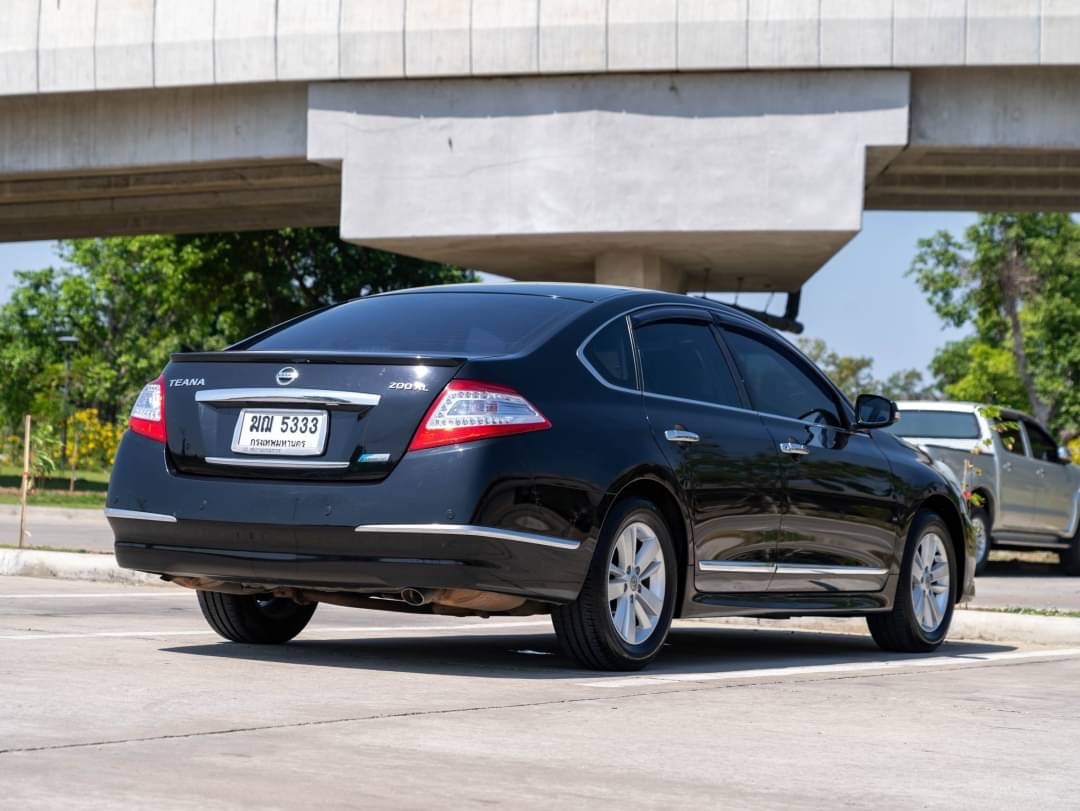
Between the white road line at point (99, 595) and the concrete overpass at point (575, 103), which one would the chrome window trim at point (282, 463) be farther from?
the concrete overpass at point (575, 103)

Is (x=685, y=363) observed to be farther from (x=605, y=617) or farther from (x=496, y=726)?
(x=496, y=726)

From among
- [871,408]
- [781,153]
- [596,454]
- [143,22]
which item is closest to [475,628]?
[871,408]

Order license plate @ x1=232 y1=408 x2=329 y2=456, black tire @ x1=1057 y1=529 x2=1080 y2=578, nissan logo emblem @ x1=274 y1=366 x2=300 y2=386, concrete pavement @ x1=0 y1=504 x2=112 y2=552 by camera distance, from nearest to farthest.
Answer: license plate @ x1=232 y1=408 x2=329 y2=456
nissan logo emblem @ x1=274 y1=366 x2=300 y2=386
concrete pavement @ x1=0 y1=504 x2=112 y2=552
black tire @ x1=1057 y1=529 x2=1080 y2=578

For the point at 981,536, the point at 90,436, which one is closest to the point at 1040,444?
the point at 981,536

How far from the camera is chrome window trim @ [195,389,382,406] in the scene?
6.73 m

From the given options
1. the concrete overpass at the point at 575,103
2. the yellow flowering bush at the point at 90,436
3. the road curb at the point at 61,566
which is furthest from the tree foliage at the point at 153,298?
the road curb at the point at 61,566

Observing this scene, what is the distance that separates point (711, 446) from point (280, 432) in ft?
6.11

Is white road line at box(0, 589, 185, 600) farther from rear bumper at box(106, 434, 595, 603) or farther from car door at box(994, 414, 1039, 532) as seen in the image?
car door at box(994, 414, 1039, 532)

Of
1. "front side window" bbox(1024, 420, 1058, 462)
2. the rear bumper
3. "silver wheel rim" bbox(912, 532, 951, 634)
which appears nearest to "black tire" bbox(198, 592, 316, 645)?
the rear bumper

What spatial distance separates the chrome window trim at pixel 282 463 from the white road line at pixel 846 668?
3.95 ft

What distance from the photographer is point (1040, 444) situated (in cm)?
2116

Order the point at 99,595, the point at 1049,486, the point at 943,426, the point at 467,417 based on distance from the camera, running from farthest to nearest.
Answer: the point at 1049,486 < the point at 943,426 < the point at 99,595 < the point at 467,417

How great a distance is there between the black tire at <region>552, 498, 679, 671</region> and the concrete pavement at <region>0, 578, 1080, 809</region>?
12cm

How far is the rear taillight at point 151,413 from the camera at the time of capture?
721cm
